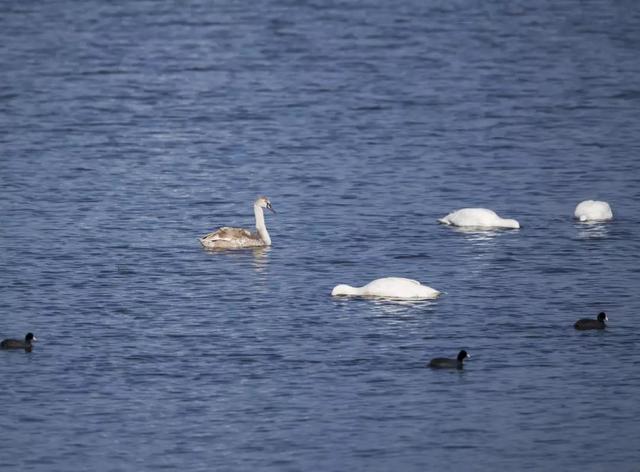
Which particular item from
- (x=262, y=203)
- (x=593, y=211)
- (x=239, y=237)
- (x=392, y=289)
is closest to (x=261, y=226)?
(x=262, y=203)

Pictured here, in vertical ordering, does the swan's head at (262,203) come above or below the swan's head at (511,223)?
above

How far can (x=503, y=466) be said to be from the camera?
20.5 m

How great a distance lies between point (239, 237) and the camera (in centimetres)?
3238

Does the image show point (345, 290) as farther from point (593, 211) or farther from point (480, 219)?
point (593, 211)

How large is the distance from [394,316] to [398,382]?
3.46m

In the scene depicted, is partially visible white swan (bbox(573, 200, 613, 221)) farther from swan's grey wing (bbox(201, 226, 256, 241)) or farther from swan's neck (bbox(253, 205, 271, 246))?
swan's grey wing (bbox(201, 226, 256, 241))

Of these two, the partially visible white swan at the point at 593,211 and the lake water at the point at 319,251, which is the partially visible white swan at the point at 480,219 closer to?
the lake water at the point at 319,251

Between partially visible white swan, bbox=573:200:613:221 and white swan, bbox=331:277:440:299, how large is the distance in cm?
659

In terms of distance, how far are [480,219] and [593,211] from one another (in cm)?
225

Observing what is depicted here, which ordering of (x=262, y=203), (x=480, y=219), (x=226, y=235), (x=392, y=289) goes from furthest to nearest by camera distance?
1. (x=480, y=219)
2. (x=262, y=203)
3. (x=226, y=235)
4. (x=392, y=289)

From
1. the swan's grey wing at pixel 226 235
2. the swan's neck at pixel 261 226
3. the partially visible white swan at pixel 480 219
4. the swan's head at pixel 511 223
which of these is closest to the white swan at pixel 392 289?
the swan's grey wing at pixel 226 235

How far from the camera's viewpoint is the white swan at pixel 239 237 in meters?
32.3

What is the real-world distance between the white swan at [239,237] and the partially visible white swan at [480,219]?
12.6 feet

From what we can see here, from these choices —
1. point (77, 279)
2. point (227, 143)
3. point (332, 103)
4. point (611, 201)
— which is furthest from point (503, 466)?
point (332, 103)
